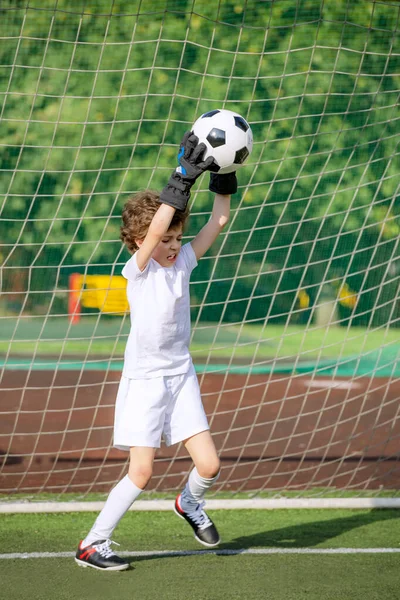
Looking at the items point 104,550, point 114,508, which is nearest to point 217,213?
point 114,508

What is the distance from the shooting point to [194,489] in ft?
10.8

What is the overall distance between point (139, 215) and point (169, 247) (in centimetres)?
18

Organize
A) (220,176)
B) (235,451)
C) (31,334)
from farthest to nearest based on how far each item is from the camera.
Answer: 1. (31,334)
2. (235,451)
3. (220,176)

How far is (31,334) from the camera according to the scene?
10.4 metres

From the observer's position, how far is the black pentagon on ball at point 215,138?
10.1ft

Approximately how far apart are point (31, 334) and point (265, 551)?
7.38 m

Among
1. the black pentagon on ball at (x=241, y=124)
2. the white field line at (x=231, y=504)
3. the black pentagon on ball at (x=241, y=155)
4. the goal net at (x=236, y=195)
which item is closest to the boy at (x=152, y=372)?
the black pentagon on ball at (x=241, y=155)

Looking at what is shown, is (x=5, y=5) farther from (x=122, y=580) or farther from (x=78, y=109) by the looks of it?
(x=122, y=580)

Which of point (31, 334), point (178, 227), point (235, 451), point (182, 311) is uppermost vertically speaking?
point (178, 227)

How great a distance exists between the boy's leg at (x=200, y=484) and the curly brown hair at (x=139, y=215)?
2.53 ft

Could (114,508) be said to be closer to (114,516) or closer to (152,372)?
(114,516)

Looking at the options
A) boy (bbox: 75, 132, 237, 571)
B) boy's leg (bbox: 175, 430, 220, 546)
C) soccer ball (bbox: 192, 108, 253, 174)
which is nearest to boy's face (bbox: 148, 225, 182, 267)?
boy (bbox: 75, 132, 237, 571)

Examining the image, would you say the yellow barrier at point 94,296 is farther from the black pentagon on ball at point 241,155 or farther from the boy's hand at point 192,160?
the boy's hand at point 192,160

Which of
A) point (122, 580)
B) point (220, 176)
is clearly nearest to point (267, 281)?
point (220, 176)
